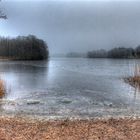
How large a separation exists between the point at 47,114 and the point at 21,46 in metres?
109

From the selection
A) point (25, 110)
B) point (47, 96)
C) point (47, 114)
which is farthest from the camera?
point (47, 96)

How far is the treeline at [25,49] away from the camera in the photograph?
117 metres

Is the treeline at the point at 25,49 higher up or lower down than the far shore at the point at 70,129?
higher up

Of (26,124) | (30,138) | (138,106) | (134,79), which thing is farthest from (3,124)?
(134,79)

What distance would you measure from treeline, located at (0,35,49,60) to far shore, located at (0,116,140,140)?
105915mm

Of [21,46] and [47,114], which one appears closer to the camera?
[47,114]

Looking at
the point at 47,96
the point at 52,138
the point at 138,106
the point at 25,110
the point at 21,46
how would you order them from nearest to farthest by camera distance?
the point at 52,138
the point at 25,110
the point at 138,106
the point at 47,96
the point at 21,46

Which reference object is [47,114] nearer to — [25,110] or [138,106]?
[25,110]

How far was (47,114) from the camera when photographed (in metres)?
12.5

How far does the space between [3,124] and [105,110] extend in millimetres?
5010

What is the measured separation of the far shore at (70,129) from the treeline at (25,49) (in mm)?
105915

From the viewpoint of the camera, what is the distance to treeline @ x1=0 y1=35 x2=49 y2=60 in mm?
117062

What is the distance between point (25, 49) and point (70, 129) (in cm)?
11031

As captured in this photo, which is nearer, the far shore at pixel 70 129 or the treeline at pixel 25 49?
the far shore at pixel 70 129
